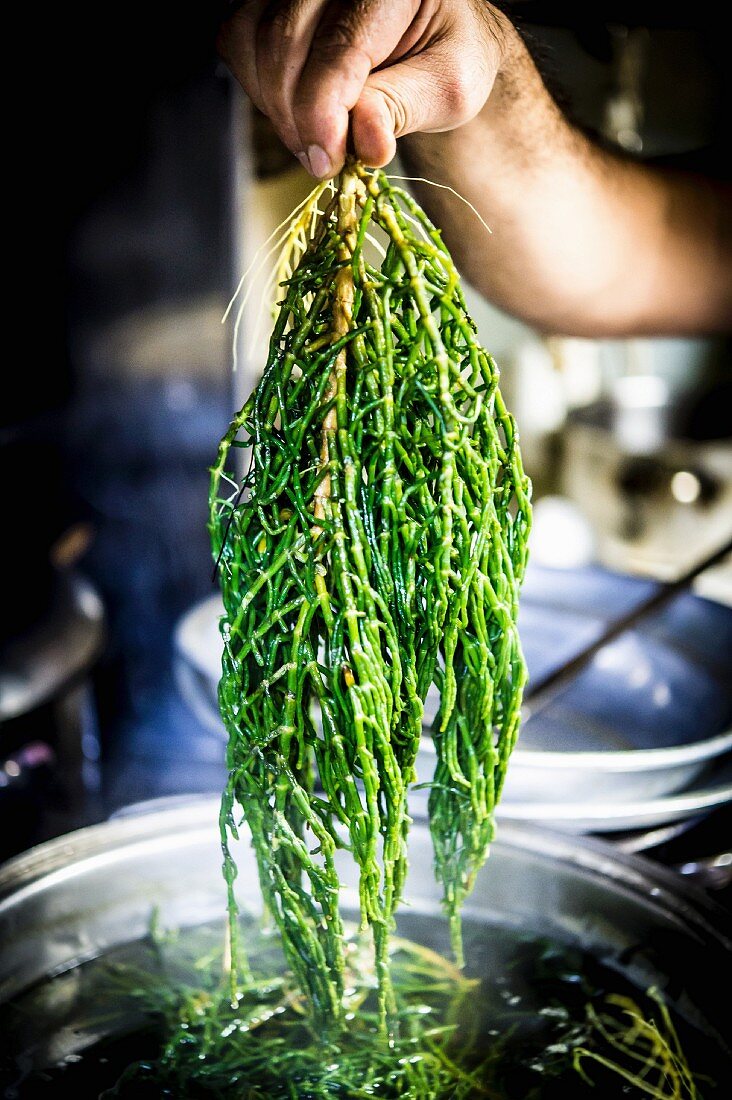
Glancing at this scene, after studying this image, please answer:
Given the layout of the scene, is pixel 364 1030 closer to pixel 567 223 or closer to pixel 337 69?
pixel 337 69

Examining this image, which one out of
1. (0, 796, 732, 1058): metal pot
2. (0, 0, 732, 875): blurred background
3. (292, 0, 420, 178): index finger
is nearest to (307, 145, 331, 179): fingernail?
(292, 0, 420, 178): index finger

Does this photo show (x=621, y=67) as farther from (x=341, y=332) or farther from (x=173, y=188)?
(x=341, y=332)

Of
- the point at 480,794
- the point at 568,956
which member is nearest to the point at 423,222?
the point at 480,794

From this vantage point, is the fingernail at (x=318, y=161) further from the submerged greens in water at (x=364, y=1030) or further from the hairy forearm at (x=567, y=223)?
the submerged greens in water at (x=364, y=1030)

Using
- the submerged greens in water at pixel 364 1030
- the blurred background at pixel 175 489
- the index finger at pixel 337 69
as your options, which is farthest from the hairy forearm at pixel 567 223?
the submerged greens in water at pixel 364 1030

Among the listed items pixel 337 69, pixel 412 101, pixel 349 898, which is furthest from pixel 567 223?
pixel 349 898

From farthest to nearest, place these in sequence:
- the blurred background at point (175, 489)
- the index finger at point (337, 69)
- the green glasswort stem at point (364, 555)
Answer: the blurred background at point (175, 489) → the green glasswort stem at point (364, 555) → the index finger at point (337, 69)
